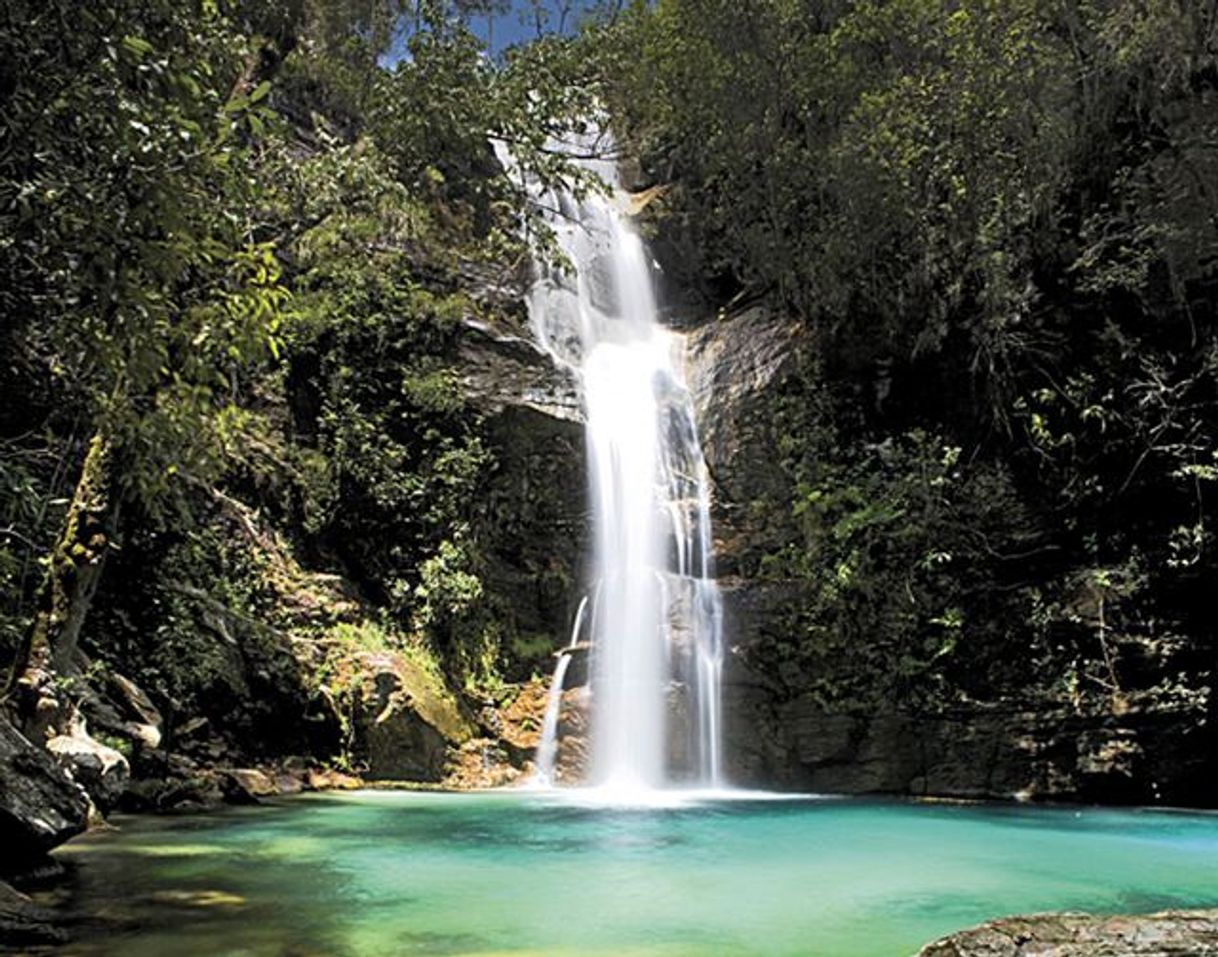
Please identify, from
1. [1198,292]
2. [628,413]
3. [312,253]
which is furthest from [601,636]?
[1198,292]

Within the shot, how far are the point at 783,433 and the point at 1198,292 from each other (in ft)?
19.5

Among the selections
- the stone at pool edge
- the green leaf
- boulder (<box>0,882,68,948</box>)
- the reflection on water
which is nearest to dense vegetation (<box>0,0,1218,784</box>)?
the reflection on water

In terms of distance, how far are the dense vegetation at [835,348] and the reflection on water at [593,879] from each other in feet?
8.42

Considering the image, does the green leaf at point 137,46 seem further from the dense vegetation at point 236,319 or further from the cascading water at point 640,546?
the cascading water at point 640,546

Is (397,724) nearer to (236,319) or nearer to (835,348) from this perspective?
(236,319)

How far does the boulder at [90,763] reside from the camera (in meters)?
7.06

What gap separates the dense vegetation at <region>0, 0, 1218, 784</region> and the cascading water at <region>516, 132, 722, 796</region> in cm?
108

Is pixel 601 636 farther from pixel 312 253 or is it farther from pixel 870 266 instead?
pixel 312 253

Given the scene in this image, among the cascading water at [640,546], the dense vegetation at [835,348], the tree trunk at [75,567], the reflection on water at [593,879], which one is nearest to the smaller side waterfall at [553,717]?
the cascading water at [640,546]

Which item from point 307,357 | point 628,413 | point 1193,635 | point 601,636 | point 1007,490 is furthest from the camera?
point 628,413

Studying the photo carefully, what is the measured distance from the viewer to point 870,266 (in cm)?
1502

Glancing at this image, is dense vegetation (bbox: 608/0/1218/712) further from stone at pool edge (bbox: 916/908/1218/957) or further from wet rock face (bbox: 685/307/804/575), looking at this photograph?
stone at pool edge (bbox: 916/908/1218/957)

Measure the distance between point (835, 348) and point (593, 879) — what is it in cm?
1142

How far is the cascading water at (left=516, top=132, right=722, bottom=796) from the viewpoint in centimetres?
1334
